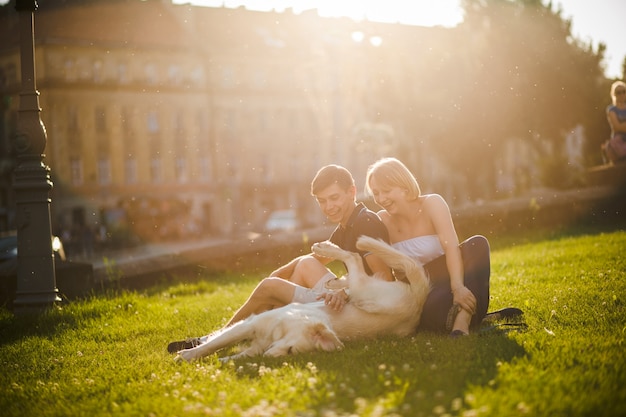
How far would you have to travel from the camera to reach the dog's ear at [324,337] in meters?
5.71

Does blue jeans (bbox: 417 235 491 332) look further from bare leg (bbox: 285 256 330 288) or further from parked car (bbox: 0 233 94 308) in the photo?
parked car (bbox: 0 233 94 308)

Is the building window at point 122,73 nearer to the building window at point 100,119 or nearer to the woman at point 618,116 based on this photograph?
the building window at point 100,119

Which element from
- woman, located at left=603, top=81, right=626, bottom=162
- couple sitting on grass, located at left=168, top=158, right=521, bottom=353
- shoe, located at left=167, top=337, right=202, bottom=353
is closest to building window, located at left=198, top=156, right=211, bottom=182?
woman, located at left=603, top=81, right=626, bottom=162

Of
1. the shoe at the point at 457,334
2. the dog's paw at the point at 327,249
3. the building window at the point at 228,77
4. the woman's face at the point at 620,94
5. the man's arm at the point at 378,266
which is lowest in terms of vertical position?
the shoe at the point at 457,334

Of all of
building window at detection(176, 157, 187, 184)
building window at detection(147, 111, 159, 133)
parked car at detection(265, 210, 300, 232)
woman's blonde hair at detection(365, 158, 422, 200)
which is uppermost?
building window at detection(147, 111, 159, 133)

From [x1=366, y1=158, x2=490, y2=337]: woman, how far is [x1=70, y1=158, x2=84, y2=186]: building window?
173 feet

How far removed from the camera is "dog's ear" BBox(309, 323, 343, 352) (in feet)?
18.7

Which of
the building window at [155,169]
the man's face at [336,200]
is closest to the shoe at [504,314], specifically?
the man's face at [336,200]

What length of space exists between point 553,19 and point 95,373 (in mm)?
30260

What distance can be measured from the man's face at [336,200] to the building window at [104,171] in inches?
2085

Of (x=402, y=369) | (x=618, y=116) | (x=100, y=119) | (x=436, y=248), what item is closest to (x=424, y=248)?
(x=436, y=248)

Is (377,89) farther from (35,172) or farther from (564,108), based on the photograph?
(35,172)

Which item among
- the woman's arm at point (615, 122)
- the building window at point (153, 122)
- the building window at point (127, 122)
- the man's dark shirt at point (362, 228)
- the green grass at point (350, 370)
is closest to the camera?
the green grass at point (350, 370)

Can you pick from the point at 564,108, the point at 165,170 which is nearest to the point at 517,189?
the point at 564,108
